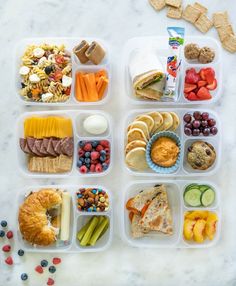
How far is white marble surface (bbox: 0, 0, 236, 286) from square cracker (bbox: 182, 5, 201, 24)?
0.03 meters

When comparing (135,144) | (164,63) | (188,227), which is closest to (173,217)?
(188,227)

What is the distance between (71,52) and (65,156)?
1.34ft

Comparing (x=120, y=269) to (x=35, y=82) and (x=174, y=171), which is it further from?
(x=35, y=82)

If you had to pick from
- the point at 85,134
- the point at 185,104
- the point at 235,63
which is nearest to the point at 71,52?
the point at 85,134

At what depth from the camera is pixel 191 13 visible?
2.08m

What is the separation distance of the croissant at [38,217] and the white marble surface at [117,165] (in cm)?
12

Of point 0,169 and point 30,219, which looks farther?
point 0,169

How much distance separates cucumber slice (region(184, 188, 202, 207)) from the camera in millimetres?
2012

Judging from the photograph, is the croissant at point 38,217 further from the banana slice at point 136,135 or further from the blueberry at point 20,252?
the banana slice at point 136,135

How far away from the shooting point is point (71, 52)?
6.80 feet

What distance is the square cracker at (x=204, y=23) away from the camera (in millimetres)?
2076

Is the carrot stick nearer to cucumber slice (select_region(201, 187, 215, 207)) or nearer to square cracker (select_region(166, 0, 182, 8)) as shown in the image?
square cracker (select_region(166, 0, 182, 8))

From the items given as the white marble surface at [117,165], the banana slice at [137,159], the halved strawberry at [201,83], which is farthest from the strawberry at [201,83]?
A: the banana slice at [137,159]

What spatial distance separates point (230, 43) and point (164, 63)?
0.28 m
